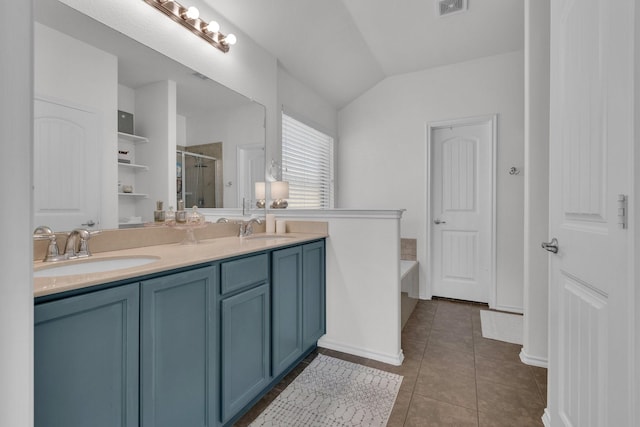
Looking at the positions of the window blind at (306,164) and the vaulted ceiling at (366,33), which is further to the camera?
the window blind at (306,164)

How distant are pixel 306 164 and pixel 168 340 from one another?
8.85ft

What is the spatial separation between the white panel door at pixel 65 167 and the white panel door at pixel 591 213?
6.32ft

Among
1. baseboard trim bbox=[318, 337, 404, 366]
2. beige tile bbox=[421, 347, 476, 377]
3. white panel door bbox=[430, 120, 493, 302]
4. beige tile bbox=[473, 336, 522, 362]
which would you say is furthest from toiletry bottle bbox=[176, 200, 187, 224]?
white panel door bbox=[430, 120, 493, 302]

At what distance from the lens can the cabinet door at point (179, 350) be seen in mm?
1037

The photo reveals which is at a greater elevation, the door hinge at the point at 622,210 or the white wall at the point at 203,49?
the white wall at the point at 203,49

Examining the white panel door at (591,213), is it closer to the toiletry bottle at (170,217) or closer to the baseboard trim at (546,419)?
the baseboard trim at (546,419)

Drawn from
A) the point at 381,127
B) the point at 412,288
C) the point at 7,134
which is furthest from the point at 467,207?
the point at 7,134

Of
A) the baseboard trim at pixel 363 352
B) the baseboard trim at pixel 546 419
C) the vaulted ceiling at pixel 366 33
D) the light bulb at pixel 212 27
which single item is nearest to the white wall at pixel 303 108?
the vaulted ceiling at pixel 366 33

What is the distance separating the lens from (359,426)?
1.49m

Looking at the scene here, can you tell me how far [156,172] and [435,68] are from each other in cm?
327

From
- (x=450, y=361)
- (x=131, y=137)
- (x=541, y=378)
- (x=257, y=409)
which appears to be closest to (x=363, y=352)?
(x=450, y=361)

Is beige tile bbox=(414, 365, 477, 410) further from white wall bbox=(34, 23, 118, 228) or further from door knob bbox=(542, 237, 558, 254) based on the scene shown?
white wall bbox=(34, 23, 118, 228)

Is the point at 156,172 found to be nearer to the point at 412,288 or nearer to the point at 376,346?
the point at 376,346

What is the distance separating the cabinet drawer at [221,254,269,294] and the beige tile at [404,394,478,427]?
106 centimetres
